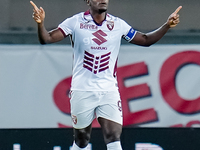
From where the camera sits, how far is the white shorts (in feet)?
15.3

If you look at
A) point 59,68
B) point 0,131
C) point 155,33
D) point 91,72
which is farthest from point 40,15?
point 0,131

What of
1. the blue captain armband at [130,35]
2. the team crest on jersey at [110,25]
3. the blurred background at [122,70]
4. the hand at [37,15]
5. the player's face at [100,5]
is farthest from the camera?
the blurred background at [122,70]

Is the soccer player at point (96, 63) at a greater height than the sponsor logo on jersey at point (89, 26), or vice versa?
the sponsor logo on jersey at point (89, 26)

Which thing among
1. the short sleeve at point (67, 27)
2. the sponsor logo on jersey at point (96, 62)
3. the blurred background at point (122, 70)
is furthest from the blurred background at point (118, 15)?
the sponsor logo on jersey at point (96, 62)

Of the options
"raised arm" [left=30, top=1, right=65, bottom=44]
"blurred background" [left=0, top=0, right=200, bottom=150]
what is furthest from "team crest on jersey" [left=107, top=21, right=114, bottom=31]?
"blurred background" [left=0, top=0, right=200, bottom=150]

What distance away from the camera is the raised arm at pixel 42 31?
4348mm

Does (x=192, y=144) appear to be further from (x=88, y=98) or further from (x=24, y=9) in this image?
(x=24, y=9)

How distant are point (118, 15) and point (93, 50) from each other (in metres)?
1.54

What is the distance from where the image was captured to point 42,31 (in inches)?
175

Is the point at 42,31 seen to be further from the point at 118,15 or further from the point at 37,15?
the point at 118,15

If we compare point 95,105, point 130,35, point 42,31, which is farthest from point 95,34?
point 95,105

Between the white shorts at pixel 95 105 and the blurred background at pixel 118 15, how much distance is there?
1520mm

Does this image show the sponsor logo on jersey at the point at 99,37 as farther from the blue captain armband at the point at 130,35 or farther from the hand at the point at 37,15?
the hand at the point at 37,15

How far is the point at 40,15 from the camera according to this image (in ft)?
14.3
